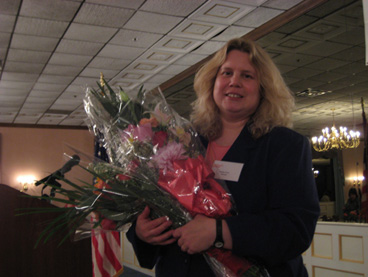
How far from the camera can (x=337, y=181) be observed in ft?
43.1

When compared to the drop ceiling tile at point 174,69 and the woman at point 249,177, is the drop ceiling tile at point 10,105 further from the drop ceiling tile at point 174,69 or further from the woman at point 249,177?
the woman at point 249,177

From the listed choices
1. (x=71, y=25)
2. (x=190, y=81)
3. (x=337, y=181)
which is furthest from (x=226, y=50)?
(x=337, y=181)

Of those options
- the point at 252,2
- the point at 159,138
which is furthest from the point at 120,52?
the point at 159,138

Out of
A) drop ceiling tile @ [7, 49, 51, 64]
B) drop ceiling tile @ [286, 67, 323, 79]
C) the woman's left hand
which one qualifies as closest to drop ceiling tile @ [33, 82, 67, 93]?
drop ceiling tile @ [7, 49, 51, 64]

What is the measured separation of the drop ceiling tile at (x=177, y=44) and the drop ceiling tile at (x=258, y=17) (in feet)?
2.97

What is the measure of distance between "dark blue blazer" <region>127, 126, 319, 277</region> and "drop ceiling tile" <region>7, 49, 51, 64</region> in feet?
21.4

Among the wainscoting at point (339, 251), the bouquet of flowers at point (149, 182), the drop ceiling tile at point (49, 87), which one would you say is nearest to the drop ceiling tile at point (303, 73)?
the wainscoting at point (339, 251)

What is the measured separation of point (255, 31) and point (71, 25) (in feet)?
8.55

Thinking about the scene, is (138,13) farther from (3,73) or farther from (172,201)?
(172,201)

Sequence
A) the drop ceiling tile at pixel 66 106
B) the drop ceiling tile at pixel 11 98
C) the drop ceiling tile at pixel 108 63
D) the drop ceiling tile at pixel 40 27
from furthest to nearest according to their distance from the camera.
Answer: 1. the drop ceiling tile at pixel 66 106
2. the drop ceiling tile at pixel 11 98
3. the drop ceiling tile at pixel 108 63
4. the drop ceiling tile at pixel 40 27

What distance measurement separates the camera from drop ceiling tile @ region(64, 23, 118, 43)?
6.12 metres

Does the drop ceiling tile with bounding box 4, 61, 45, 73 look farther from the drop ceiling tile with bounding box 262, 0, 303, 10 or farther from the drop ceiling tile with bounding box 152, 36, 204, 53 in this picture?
the drop ceiling tile with bounding box 262, 0, 303, 10

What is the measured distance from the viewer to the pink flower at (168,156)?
1.20 meters

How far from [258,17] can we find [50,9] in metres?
2.71
